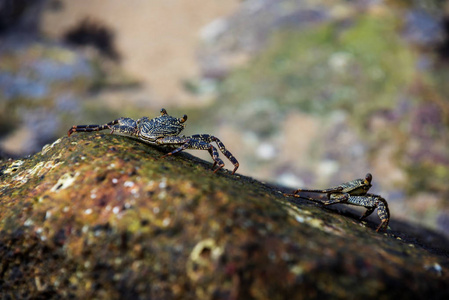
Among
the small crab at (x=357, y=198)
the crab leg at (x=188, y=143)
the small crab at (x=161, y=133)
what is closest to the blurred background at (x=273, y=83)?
the small crab at (x=357, y=198)

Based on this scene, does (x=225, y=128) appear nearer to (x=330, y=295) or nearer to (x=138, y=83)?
(x=138, y=83)

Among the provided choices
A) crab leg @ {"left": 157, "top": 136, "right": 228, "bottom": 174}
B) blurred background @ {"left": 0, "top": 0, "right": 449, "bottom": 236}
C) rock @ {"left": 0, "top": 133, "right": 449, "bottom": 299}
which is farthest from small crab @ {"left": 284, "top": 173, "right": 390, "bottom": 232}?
blurred background @ {"left": 0, "top": 0, "right": 449, "bottom": 236}

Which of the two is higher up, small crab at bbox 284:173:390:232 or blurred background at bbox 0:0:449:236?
blurred background at bbox 0:0:449:236

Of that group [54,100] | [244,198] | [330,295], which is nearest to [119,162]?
[244,198]

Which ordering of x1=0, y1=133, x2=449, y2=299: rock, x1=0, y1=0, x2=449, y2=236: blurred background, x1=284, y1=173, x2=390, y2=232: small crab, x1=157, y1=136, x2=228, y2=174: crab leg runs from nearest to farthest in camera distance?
1. x1=0, y1=133, x2=449, y2=299: rock
2. x1=157, y1=136, x2=228, y2=174: crab leg
3. x1=284, y1=173, x2=390, y2=232: small crab
4. x1=0, y1=0, x2=449, y2=236: blurred background

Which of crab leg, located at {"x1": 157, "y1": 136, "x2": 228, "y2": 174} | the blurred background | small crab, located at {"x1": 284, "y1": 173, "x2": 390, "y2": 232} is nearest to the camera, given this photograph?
crab leg, located at {"x1": 157, "y1": 136, "x2": 228, "y2": 174}

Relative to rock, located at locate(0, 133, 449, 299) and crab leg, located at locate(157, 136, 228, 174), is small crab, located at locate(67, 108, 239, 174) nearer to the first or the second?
crab leg, located at locate(157, 136, 228, 174)

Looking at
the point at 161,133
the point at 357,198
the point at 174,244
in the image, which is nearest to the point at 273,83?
the point at 357,198
